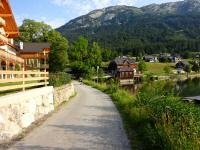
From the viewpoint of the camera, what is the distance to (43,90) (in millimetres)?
18703

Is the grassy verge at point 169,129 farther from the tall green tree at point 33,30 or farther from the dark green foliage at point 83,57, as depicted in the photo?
the dark green foliage at point 83,57

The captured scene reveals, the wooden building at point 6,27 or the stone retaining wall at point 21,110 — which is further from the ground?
the wooden building at point 6,27

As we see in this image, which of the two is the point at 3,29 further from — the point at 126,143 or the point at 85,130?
the point at 126,143

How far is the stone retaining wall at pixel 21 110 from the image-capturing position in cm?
1179

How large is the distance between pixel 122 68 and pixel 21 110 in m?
120

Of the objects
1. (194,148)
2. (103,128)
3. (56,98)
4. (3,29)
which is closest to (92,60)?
(3,29)

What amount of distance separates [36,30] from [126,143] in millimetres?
79650

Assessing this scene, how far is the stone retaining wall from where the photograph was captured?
38.7 ft

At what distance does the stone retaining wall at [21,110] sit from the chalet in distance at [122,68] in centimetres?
10826

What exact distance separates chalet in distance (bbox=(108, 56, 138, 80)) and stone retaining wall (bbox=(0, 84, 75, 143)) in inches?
4262

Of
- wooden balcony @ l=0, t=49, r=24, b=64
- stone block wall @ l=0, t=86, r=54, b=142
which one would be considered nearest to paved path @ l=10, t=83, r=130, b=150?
stone block wall @ l=0, t=86, r=54, b=142

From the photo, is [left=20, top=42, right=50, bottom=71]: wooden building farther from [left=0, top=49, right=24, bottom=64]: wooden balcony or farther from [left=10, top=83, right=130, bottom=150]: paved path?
[left=10, top=83, right=130, bottom=150]: paved path

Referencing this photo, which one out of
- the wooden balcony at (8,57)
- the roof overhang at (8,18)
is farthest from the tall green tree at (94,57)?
the roof overhang at (8,18)

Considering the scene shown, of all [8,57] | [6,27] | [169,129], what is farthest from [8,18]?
[169,129]
